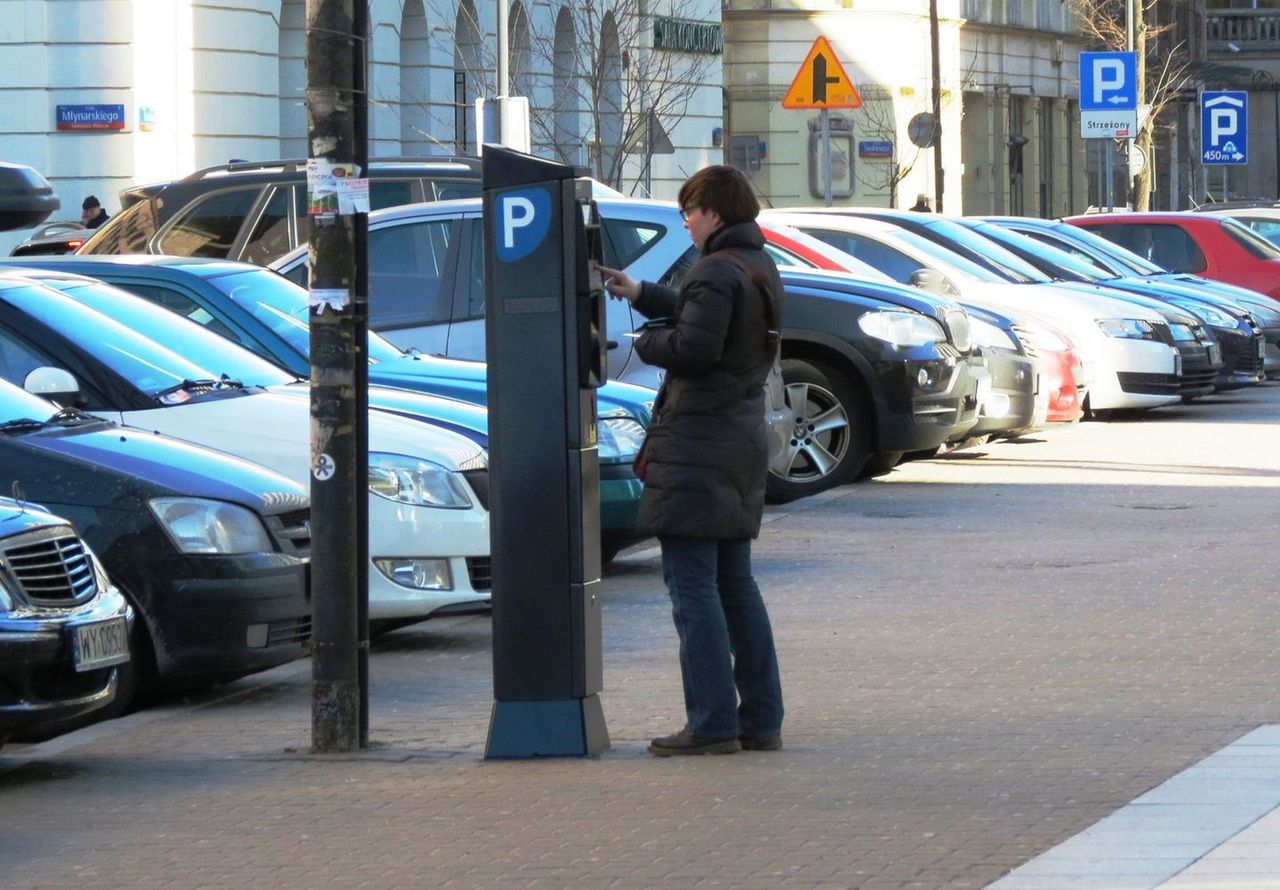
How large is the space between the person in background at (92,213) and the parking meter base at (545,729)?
2289 cm

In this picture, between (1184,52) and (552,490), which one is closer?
(552,490)

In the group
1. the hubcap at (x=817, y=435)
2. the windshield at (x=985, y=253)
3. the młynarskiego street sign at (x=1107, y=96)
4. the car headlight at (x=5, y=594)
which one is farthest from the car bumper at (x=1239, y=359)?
the car headlight at (x=5, y=594)

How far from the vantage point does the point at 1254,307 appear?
2406cm

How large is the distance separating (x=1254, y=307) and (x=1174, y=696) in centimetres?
1609

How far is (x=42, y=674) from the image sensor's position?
7363mm

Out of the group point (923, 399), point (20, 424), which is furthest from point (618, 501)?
point (923, 399)

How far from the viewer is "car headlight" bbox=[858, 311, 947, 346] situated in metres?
15.1

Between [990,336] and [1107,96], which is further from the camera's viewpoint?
[1107,96]

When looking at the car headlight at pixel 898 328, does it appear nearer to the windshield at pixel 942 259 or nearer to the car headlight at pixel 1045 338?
the car headlight at pixel 1045 338

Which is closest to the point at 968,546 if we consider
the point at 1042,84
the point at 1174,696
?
the point at 1174,696

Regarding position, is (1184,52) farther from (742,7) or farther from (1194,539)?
(1194,539)

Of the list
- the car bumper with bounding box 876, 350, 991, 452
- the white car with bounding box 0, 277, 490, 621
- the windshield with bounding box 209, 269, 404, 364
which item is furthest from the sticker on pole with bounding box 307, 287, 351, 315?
the car bumper with bounding box 876, 350, 991, 452

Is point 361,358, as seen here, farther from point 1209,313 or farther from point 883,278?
point 1209,313

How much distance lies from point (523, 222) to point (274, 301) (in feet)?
14.2
